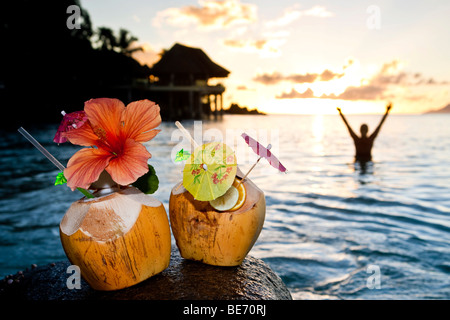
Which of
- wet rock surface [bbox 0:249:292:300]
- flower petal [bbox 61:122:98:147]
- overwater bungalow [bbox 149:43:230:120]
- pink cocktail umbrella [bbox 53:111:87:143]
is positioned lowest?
wet rock surface [bbox 0:249:292:300]

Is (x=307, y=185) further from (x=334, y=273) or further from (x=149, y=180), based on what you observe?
(x=149, y=180)

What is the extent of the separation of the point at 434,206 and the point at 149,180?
779 cm

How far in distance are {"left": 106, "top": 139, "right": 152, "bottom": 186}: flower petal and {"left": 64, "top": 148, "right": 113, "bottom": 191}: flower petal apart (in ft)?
0.12

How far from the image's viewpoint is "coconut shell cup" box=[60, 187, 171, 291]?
142cm

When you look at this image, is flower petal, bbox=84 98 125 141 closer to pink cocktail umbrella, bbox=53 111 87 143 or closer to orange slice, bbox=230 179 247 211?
pink cocktail umbrella, bbox=53 111 87 143

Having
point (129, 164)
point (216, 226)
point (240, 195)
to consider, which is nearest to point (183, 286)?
point (216, 226)

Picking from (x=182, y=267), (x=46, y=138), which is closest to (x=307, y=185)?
(x=182, y=267)

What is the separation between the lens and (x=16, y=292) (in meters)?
2.01

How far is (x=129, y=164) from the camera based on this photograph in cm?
137

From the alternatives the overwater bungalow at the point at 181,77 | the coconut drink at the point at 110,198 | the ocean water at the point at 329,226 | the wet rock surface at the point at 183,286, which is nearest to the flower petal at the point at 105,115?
the coconut drink at the point at 110,198

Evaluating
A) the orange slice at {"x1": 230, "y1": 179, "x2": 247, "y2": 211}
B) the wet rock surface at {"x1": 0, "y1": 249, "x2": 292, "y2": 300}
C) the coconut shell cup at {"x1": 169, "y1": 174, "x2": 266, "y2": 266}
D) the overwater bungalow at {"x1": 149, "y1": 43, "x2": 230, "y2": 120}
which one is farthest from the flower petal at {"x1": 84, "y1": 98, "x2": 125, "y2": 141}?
the overwater bungalow at {"x1": 149, "y1": 43, "x2": 230, "y2": 120}

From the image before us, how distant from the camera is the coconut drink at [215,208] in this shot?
1.52 meters

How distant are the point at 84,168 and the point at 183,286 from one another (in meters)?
0.68

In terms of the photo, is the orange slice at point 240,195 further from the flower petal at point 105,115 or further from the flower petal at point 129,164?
the flower petal at point 105,115
